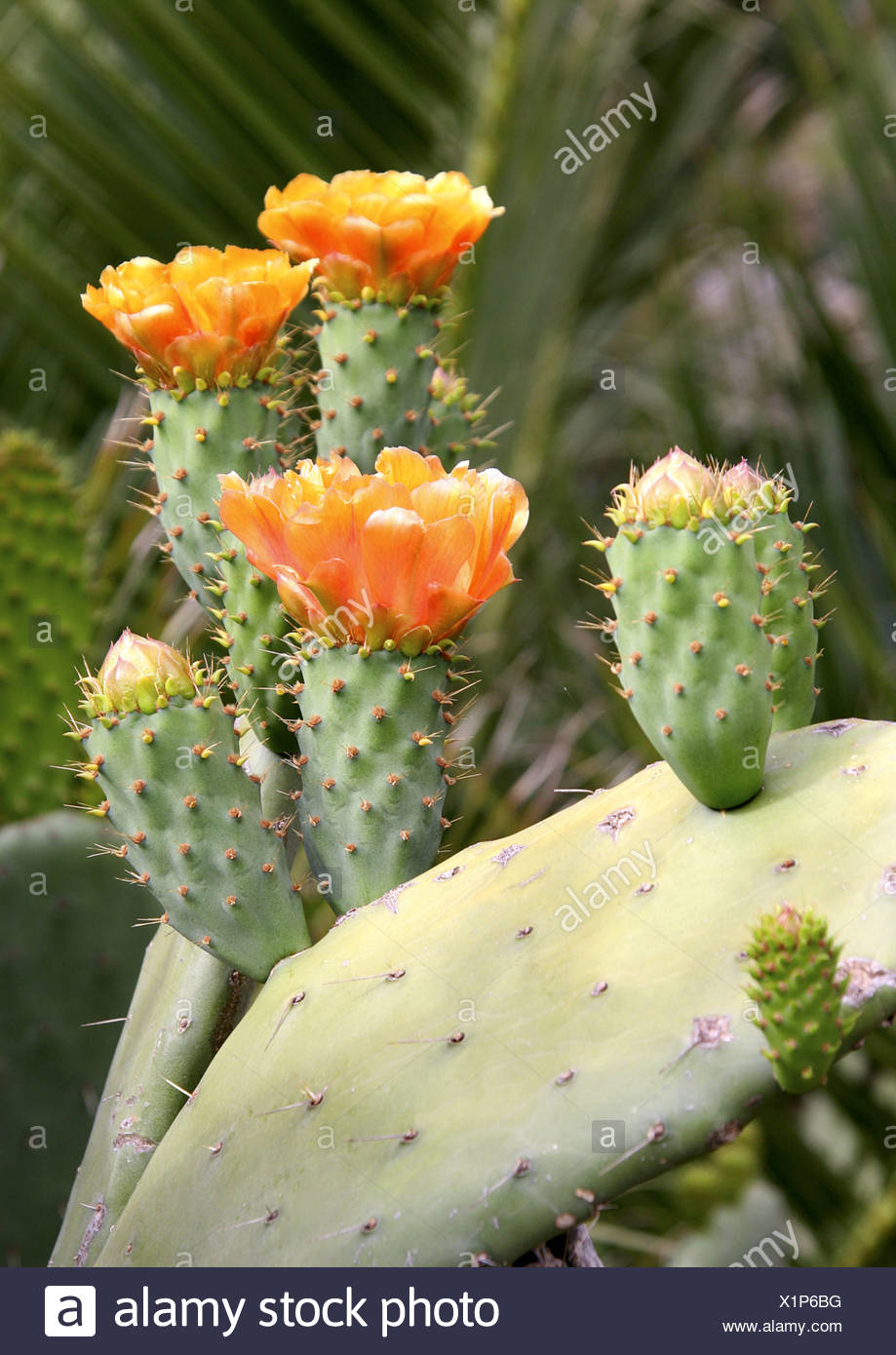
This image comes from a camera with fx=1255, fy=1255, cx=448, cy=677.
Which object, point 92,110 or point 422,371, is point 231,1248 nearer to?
point 422,371

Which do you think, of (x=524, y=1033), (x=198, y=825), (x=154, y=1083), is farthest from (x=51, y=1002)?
(x=524, y=1033)

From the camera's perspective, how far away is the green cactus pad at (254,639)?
0.90 metres

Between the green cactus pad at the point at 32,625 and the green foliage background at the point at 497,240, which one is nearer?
the green cactus pad at the point at 32,625

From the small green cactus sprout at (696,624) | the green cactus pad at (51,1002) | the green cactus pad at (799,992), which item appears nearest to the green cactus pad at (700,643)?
the small green cactus sprout at (696,624)

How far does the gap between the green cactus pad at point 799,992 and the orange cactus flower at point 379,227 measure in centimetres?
57

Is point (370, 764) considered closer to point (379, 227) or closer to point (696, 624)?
point (696, 624)

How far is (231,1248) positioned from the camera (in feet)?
Result: 2.52

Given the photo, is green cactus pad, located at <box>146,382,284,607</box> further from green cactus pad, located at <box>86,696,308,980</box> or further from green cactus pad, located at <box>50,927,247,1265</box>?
green cactus pad, located at <box>50,927,247,1265</box>

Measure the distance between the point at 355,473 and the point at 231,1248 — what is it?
1.58 ft

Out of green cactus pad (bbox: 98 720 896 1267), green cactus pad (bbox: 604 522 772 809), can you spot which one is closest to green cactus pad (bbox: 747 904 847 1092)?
green cactus pad (bbox: 98 720 896 1267)

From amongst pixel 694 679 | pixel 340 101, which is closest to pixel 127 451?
pixel 340 101

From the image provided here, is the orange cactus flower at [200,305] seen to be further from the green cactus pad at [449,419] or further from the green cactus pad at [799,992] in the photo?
the green cactus pad at [799,992]

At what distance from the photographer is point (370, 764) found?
2.72 feet

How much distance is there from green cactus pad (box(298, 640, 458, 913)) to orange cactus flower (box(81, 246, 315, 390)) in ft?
0.80
